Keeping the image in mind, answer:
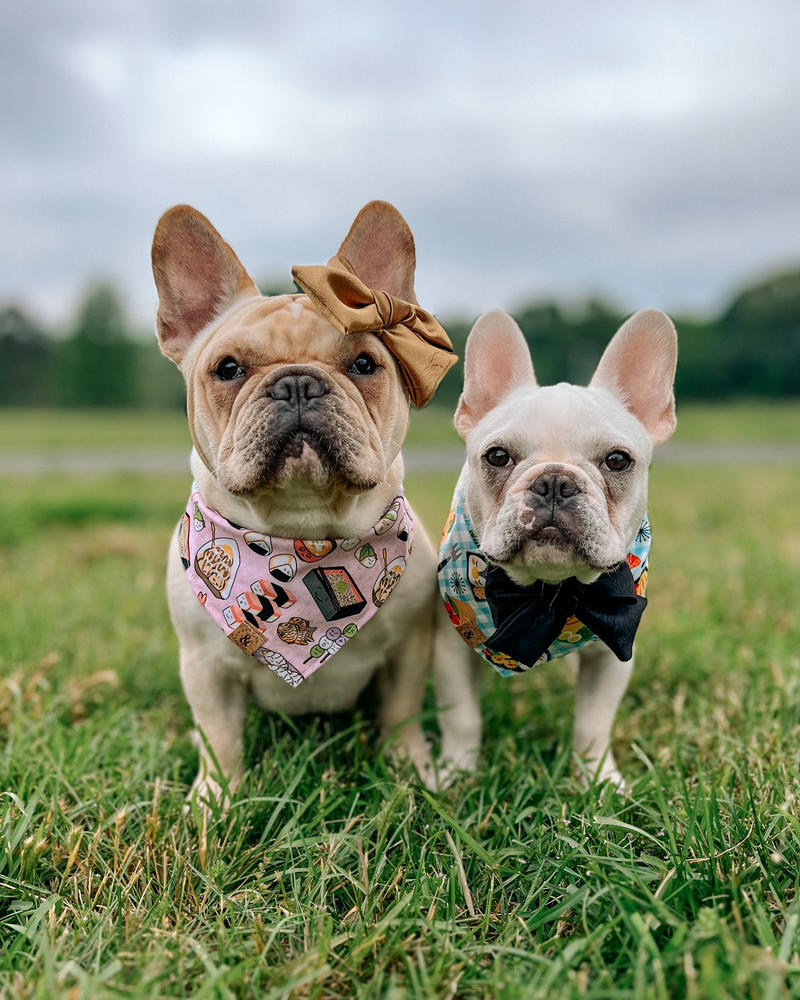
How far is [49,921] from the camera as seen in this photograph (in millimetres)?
1876

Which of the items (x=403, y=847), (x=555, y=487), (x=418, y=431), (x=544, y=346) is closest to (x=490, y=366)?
(x=555, y=487)

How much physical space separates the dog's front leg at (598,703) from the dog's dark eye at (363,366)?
1097 millimetres

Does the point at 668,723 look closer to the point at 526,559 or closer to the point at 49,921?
the point at 526,559

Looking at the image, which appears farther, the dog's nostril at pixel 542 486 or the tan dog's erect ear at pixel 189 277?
Result: the tan dog's erect ear at pixel 189 277

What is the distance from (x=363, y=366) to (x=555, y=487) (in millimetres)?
719

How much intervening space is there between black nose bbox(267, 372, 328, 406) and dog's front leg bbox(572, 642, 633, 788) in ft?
3.86

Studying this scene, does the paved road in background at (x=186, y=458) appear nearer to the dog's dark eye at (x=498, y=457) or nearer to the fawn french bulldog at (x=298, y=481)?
the fawn french bulldog at (x=298, y=481)

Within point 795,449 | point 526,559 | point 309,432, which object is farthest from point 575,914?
point 795,449

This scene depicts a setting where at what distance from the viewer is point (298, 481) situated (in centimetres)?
237

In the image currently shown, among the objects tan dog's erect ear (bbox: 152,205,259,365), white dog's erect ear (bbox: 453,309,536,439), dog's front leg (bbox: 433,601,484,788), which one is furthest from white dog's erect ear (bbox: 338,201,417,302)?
dog's front leg (bbox: 433,601,484,788)

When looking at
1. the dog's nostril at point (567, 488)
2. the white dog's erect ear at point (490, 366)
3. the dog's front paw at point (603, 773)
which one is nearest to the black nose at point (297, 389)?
the white dog's erect ear at point (490, 366)

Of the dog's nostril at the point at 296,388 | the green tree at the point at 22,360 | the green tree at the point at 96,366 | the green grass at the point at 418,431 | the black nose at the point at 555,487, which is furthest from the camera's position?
the green tree at the point at 22,360

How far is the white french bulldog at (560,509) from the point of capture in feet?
7.34

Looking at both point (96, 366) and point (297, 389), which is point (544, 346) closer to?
point (297, 389)
